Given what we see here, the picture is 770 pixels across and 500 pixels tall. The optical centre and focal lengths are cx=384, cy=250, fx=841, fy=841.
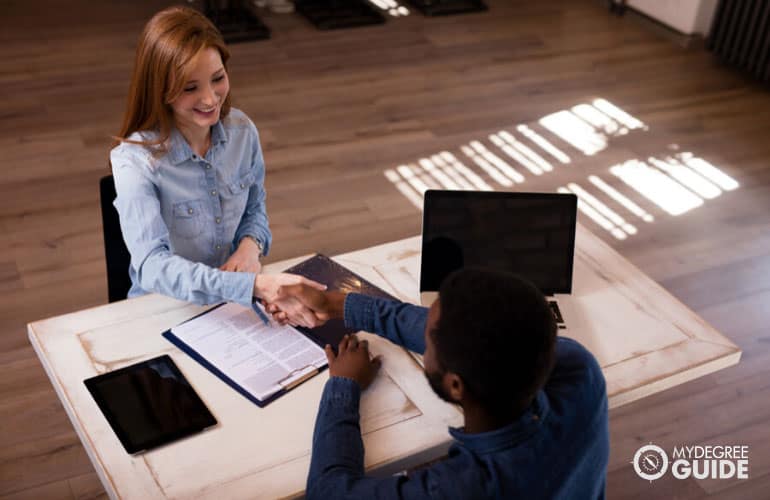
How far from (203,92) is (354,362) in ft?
2.29

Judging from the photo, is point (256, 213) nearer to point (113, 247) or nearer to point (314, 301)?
point (113, 247)

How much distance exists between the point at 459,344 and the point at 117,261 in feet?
3.93

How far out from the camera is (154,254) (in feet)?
6.16

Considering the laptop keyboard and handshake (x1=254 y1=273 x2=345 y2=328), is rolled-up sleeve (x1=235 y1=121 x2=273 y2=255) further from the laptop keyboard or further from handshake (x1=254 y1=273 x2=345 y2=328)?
the laptop keyboard

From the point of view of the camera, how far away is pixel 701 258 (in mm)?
3410

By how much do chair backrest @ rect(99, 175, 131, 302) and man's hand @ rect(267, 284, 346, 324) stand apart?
1.69 feet

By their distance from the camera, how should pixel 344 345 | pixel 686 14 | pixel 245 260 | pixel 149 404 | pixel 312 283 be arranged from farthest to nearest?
pixel 686 14 < pixel 245 260 < pixel 312 283 < pixel 344 345 < pixel 149 404

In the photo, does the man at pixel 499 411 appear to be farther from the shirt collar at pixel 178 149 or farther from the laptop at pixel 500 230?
the shirt collar at pixel 178 149

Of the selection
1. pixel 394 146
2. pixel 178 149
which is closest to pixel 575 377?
pixel 178 149

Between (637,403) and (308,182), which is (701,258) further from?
(308,182)

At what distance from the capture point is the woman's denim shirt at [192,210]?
1.83 meters

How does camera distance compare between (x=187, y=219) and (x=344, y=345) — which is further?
(x=187, y=219)

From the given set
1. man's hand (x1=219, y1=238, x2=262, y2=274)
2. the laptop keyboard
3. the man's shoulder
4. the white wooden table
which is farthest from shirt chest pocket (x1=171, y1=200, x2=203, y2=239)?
the man's shoulder

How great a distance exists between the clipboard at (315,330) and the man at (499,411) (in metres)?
0.20
